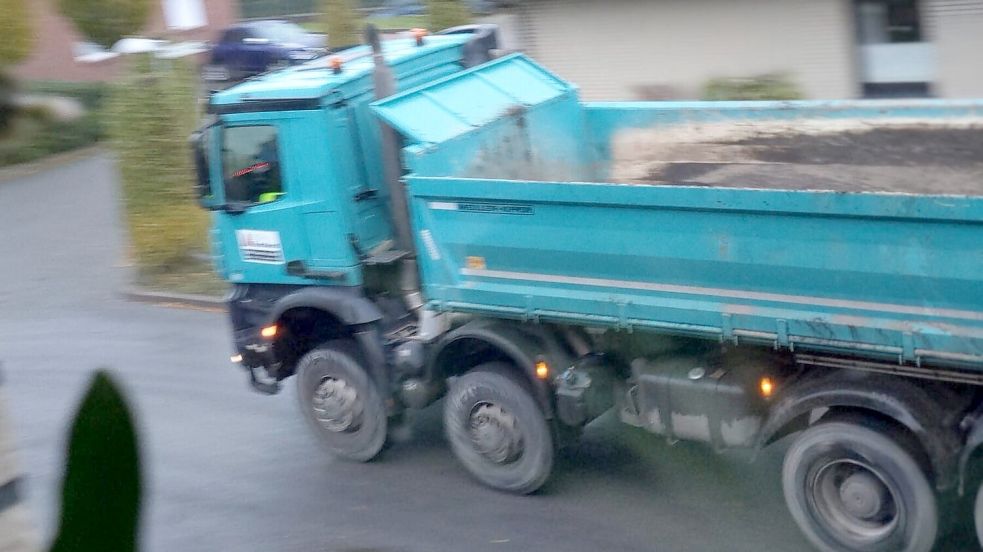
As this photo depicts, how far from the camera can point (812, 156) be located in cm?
704

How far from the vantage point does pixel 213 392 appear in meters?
9.59

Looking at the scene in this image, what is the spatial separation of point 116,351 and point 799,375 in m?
7.78

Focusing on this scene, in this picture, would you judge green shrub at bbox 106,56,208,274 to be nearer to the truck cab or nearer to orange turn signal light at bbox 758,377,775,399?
the truck cab

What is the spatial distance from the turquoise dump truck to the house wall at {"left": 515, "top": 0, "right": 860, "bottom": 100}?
5991 millimetres

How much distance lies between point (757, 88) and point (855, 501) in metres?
8.54

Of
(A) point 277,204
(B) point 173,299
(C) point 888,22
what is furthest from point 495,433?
(C) point 888,22

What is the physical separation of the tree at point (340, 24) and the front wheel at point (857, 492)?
49.8ft

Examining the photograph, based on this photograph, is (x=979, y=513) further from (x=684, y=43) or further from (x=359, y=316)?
(x=684, y=43)

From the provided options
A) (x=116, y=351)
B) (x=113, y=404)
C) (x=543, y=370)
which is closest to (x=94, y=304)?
(x=116, y=351)

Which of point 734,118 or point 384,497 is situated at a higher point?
point 734,118

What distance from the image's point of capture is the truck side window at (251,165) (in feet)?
23.7

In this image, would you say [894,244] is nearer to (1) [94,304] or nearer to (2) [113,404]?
(2) [113,404]

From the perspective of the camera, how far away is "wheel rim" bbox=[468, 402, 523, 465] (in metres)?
6.58

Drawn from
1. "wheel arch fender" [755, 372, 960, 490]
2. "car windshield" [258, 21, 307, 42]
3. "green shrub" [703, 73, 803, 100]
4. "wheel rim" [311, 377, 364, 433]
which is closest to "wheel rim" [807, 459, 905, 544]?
"wheel arch fender" [755, 372, 960, 490]
